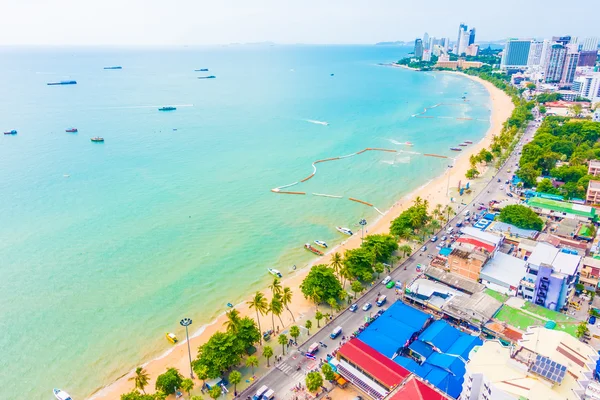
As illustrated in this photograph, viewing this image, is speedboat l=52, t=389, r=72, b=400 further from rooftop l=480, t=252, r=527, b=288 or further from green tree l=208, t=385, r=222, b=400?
rooftop l=480, t=252, r=527, b=288

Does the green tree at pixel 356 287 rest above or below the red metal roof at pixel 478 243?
below

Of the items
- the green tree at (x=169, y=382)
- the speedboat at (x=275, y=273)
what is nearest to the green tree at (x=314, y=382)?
the green tree at (x=169, y=382)

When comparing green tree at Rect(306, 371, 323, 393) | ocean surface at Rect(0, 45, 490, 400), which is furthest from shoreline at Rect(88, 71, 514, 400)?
green tree at Rect(306, 371, 323, 393)

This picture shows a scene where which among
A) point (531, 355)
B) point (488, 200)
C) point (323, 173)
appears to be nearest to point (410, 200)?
point (488, 200)

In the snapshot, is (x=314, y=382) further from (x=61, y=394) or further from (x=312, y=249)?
(x=312, y=249)

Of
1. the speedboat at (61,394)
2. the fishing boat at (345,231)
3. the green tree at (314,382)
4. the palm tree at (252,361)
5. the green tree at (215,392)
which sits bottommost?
the speedboat at (61,394)

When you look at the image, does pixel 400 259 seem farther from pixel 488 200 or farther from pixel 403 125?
pixel 403 125

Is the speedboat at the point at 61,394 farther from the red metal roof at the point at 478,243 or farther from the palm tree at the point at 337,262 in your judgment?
the red metal roof at the point at 478,243
